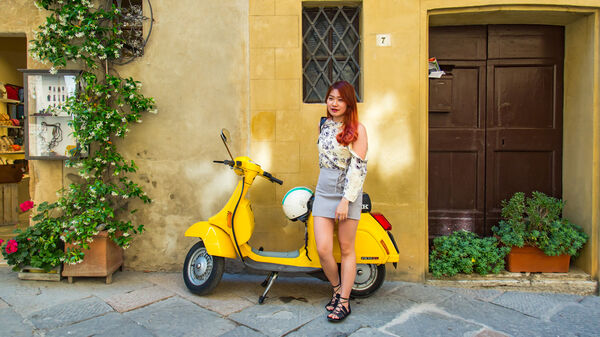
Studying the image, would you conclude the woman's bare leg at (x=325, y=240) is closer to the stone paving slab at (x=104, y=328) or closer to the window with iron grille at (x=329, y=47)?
the stone paving slab at (x=104, y=328)

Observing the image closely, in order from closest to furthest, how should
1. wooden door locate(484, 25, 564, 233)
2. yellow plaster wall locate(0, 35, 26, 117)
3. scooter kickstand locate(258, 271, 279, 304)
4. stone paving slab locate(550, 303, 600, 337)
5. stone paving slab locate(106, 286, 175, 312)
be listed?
stone paving slab locate(550, 303, 600, 337) < stone paving slab locate(106, 286, 175, 312) < scooter kickstand locate(258, 271, 279, 304) < wooden door locate(484, 25, 564, 233) < yellow plaster wall locate(0, 35, 26, 117)

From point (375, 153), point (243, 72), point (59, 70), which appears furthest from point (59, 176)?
point (375, 153)

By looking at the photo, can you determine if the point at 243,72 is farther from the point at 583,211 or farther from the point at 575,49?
the point at 583,211

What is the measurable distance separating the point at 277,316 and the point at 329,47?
297cm

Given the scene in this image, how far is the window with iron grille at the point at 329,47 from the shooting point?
453cm

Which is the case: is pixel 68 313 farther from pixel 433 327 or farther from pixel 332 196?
pixel 433 327

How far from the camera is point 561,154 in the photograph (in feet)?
Result: 15.3

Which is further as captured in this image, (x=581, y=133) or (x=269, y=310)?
(x=581, y=133)

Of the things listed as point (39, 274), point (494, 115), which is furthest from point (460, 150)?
point (39, 274)

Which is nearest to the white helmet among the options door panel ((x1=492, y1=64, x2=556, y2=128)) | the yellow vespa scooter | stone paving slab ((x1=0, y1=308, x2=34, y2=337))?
the yellow vespa scooter

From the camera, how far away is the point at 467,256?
4.31 m

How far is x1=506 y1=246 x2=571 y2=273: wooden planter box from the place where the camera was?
426 cm

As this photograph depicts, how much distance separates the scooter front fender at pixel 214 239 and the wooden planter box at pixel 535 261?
119 inches

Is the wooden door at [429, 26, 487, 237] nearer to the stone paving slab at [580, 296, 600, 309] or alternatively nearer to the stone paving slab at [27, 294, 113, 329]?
the stone paving slab at [580, 296, 600, 309]
